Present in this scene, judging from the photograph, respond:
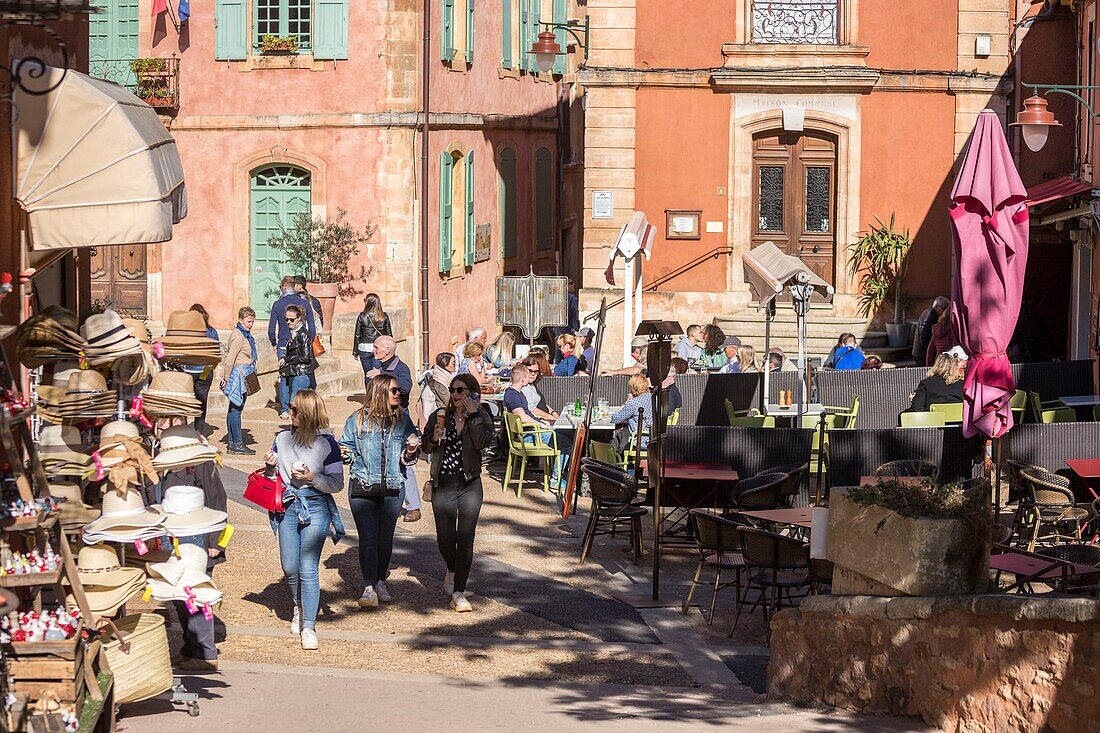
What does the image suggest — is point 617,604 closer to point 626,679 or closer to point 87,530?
point 626,679

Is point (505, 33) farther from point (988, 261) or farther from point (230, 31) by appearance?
point (988, 261)

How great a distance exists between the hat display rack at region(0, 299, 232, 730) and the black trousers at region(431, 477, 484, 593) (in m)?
2.12

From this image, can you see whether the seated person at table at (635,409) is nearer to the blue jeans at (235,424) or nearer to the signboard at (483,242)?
the blue jeans at (235,424)

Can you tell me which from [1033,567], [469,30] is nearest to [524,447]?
[1033,567]

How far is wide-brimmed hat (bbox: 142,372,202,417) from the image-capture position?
27.8ft

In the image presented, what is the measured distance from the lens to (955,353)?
16.3 m

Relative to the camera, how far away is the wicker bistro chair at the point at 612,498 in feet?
39.6

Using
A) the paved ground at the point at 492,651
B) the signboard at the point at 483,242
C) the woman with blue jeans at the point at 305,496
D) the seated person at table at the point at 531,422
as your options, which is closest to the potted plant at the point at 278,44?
the signboard at the point at 483,242

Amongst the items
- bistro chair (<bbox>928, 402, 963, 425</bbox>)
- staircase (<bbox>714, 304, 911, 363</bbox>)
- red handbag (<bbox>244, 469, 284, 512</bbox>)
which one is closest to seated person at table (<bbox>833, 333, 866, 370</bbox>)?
bistro chair (<bbox>928, 402, 963, 425</bbox>)

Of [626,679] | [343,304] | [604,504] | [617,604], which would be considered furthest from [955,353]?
[343,304]

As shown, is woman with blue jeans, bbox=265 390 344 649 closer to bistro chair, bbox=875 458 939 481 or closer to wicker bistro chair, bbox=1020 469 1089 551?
bistro chair, bbox=875 458 939 481

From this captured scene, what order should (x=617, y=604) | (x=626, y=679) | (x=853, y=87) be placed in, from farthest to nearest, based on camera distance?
1. (x=853, y=87)
2. (x=617, y=604)
3. (x=626, y=679)

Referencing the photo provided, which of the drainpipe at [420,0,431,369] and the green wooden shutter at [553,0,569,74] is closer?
the drainpipe at [420,0,431,369]

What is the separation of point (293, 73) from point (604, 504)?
497 inches
